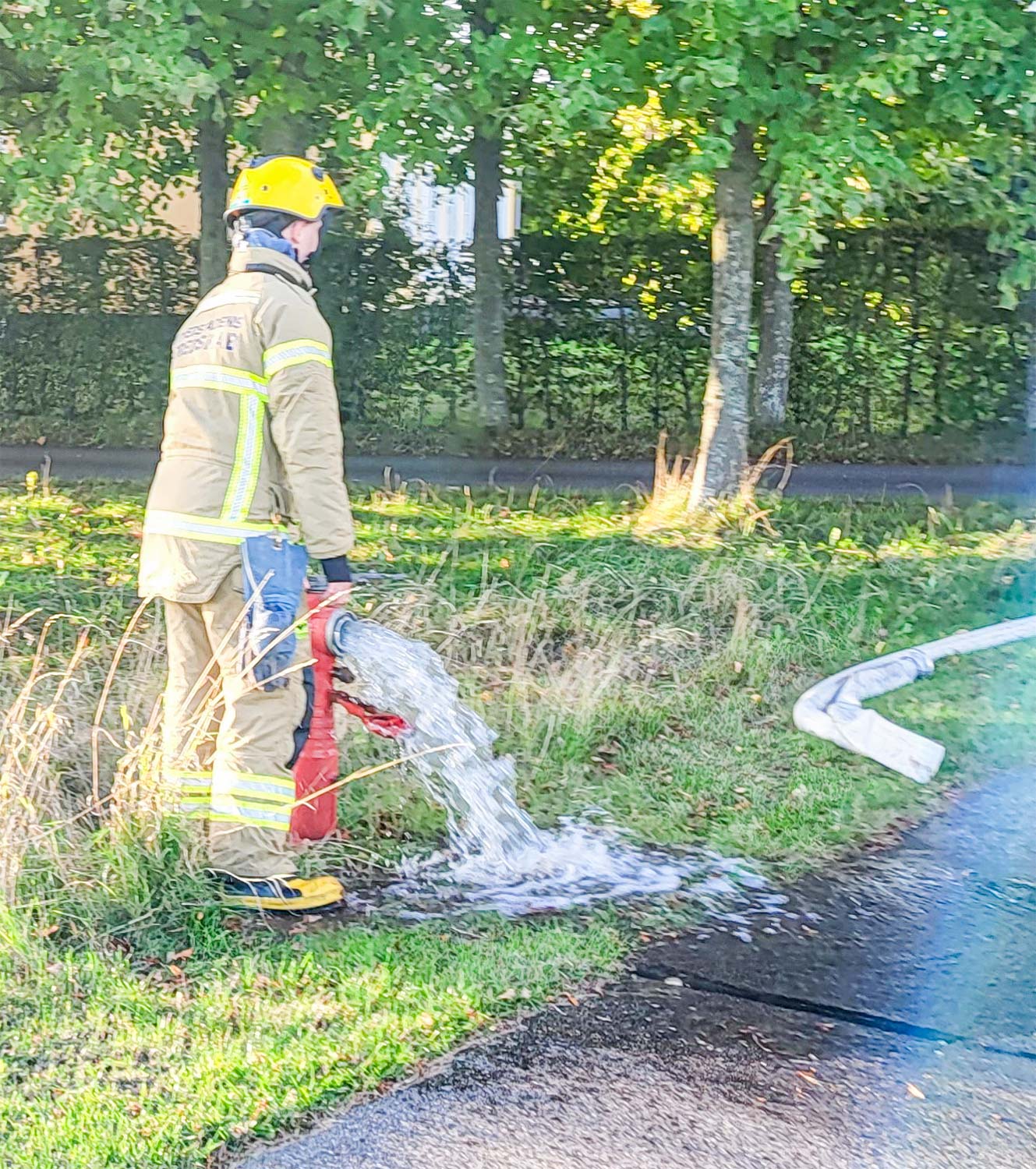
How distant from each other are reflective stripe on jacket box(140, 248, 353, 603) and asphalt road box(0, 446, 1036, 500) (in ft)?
Result: 22.0

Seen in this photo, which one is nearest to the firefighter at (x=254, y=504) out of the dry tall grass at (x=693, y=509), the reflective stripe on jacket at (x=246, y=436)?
the reflective stripe on jacket at (x=246, y=436)

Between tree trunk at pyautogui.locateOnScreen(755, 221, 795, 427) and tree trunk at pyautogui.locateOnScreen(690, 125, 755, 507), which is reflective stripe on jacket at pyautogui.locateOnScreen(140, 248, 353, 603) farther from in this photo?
tree trunk at pyautogui.locateOnScreen(755, 221, 795, 427)

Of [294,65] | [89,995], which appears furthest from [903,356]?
[89,995]

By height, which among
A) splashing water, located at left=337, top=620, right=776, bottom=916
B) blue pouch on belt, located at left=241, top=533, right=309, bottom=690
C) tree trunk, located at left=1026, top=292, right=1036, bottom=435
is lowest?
splashing water, located at left=337, top=620, right=776, bottom=916

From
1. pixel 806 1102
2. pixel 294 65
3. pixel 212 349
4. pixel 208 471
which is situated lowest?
pixel 806 1102

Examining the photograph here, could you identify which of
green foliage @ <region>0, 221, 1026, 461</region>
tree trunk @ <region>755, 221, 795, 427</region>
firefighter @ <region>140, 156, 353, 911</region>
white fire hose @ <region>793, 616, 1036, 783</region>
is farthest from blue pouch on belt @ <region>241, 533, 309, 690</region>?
tree trunk @ <region>755, 221, 795, 427</region>

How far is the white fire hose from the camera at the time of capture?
571cm

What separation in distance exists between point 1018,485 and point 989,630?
17.7ft

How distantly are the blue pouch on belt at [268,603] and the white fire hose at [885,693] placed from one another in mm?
2469

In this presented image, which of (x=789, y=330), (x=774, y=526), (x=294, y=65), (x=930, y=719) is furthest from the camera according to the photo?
(x=789, y=330)

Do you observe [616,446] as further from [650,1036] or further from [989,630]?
[650,1036]

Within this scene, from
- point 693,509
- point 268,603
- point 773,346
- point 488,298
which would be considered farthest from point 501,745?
point 773,346

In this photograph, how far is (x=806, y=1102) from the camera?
3410 millimetres

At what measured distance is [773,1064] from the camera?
11.8 feet
